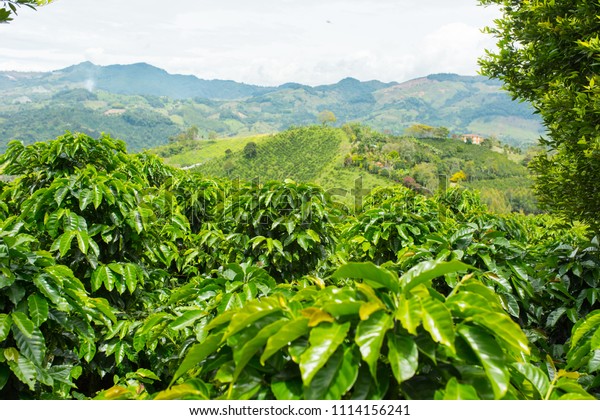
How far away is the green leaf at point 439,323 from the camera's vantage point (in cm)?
130

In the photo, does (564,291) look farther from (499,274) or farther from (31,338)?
(31,338)

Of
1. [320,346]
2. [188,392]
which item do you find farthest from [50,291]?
[320,346]

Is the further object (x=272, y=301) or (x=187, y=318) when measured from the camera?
(x=187, y=318)

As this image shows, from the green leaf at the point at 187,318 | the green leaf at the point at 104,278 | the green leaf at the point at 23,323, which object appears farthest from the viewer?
the green leaf at the point at 104,278

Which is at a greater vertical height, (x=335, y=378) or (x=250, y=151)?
(x=335, y=378)

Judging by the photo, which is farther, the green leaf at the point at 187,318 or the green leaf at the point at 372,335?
the green leaf at the point at 187,318

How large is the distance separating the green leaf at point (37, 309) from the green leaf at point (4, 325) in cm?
11

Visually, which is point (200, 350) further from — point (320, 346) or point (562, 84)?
point (562, 84)

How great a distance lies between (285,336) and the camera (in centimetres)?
137

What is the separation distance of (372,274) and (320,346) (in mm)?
357

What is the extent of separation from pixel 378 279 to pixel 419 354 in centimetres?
29

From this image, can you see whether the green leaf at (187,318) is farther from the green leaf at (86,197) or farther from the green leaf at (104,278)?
the green leaf at (86,197)

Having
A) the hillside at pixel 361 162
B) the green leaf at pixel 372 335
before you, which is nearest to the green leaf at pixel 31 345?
the green leaf at pixel 372 335

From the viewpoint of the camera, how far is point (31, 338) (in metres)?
2.36
